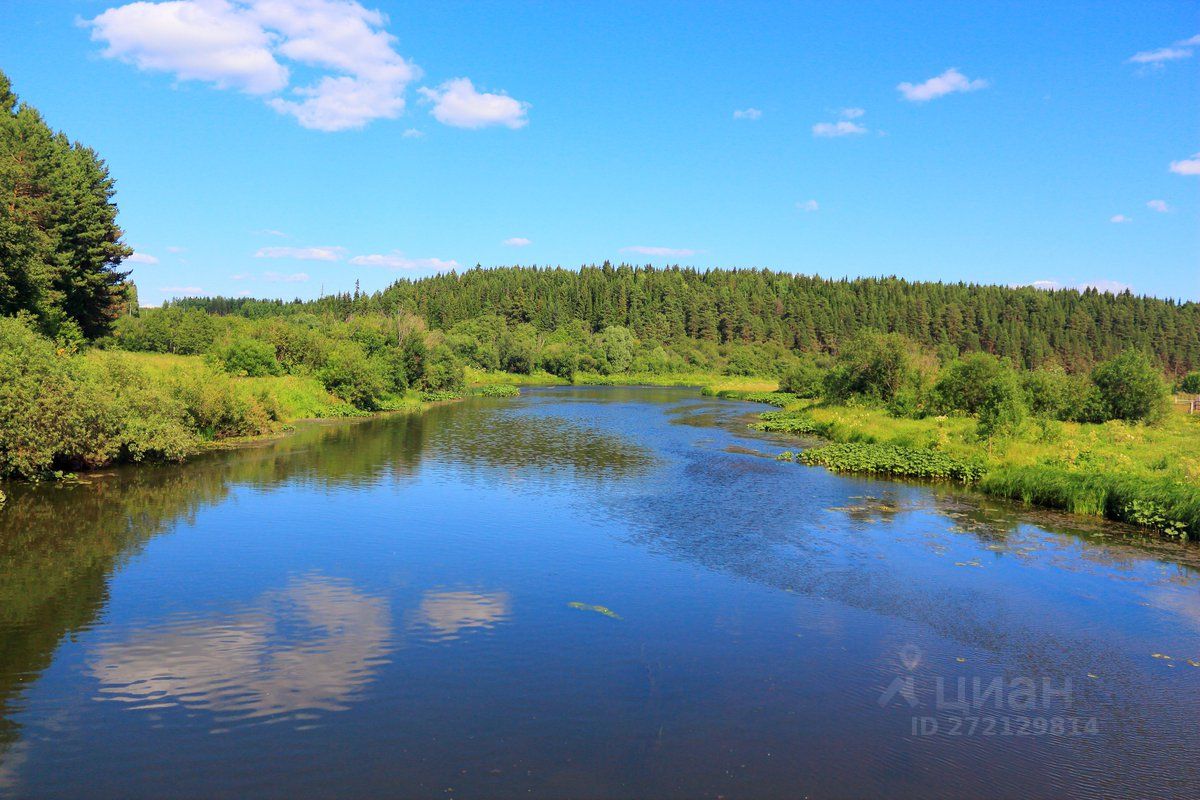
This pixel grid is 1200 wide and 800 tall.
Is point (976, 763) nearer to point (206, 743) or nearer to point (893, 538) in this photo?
point (206, 743)

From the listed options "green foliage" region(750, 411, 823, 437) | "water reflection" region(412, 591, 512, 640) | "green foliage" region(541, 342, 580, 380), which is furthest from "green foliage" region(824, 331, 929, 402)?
"green foliage" region(541, 342, 580, 380)

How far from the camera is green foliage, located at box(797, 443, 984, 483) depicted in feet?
109

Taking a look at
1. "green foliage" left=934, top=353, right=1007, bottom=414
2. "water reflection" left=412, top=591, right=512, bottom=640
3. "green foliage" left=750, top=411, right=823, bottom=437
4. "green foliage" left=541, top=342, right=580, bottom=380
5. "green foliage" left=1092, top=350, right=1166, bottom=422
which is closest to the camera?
"water reflection" left=412, top=591, right=512, bottom=640

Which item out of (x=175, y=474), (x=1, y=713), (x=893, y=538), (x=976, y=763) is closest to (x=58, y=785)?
(x=1, y=713)

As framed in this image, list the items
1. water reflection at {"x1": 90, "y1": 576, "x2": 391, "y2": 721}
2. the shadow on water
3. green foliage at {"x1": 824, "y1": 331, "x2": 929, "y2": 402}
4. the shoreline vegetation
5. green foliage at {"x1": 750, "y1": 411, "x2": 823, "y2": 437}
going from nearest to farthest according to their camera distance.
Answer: water reflection at {"x1": 90, "y1": 576, "x2": 391, "y2": 721}
the shadow on water
the shoreline vegetation
green foliage at {"x1": 750, "y1": 411, "x2": 823, "y2": 437}
green foliage at {"x1": 824, "y1": 331, "x2": 929, "y2": 402}

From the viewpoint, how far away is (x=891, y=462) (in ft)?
114

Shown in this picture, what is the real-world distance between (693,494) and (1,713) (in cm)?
2169

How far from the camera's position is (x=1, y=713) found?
411 inches

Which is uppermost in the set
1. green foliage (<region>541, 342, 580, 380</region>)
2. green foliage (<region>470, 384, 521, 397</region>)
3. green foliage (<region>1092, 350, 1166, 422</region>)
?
green foliage (<region>541, 342, 580, 380</region>)

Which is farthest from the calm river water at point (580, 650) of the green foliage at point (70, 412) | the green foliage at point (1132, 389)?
the green foliage at point (1132, 389)

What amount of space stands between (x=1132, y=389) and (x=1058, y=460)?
13.6 meters

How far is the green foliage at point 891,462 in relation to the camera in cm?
3309

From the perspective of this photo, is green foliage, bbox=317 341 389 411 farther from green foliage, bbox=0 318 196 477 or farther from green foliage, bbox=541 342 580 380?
green foliage, bbox=541 342 580 380

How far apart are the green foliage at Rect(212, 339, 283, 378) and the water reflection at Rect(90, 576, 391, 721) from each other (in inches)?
1596
